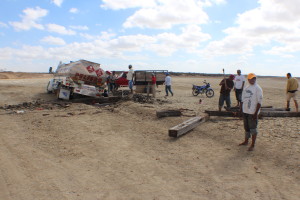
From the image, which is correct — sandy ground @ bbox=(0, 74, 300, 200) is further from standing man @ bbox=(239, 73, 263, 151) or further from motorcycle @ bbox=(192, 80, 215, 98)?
motorcycle @ bbox=(192, 80, 215, 98)

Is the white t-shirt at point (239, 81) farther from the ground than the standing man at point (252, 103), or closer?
farther from the ground

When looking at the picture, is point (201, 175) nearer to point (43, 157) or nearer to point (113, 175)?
point (113, 175)

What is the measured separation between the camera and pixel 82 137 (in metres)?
6.89

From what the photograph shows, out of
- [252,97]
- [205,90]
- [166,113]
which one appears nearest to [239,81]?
[166,113]

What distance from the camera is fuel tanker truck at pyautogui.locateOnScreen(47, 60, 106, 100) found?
13.7 metres

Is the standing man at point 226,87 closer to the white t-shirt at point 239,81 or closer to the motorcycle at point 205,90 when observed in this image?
the white t-shirt at point 239,81

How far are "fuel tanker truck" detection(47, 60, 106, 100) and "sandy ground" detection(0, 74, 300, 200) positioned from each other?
16.7 feet

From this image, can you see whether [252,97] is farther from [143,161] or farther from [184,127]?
[143,161]

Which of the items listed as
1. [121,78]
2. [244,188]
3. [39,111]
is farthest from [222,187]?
Result: [121,78]

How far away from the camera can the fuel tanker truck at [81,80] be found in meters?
13.7

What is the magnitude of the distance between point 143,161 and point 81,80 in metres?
10.8

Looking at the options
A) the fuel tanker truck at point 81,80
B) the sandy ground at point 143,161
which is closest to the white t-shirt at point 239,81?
the sandy ground at point 143,161

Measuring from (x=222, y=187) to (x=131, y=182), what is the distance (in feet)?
4.69

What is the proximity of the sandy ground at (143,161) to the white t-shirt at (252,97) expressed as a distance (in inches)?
36.9
